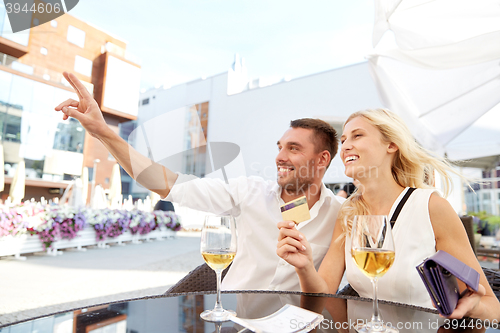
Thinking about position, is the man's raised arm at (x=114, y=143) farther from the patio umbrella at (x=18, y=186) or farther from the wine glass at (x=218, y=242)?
the patio umbrella at (x=18, y=186)

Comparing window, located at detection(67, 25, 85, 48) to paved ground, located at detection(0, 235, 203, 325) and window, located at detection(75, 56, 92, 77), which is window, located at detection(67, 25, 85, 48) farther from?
paved ground, located at detection(0, 235, 203, 325)

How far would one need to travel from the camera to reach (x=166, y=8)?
1633cm

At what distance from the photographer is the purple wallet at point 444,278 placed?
706 mm

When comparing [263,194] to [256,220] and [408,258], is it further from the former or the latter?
[408,258]

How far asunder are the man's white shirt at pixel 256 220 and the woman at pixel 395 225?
18 cm

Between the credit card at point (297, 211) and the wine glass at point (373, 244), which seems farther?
the credit card at point (297, 211)

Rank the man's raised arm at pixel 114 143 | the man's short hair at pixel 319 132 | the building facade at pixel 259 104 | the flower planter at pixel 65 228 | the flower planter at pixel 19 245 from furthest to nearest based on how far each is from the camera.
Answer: the building facade at pixel 259 104, the flower planter at pixel 65 228, the flower planter at pixel 19 245, the man's short hair at pixel 319 132, the man's raised arm at pixel 114 143

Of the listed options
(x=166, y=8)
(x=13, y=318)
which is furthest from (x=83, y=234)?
(x=166, y=8)

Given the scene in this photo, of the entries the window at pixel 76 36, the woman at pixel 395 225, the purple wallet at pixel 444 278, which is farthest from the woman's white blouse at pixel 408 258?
the window at pixel 76 36

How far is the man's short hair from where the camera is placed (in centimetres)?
205

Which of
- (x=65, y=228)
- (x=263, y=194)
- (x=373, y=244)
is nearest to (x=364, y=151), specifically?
(x=263, y=194)

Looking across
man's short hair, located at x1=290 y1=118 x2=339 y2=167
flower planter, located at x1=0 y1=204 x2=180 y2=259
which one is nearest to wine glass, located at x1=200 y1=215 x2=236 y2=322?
man's short hair, located at x1=290 y1=118 x2=339 y2=167

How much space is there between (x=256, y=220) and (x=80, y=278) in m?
3.96

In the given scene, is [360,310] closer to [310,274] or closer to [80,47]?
[310,274]
